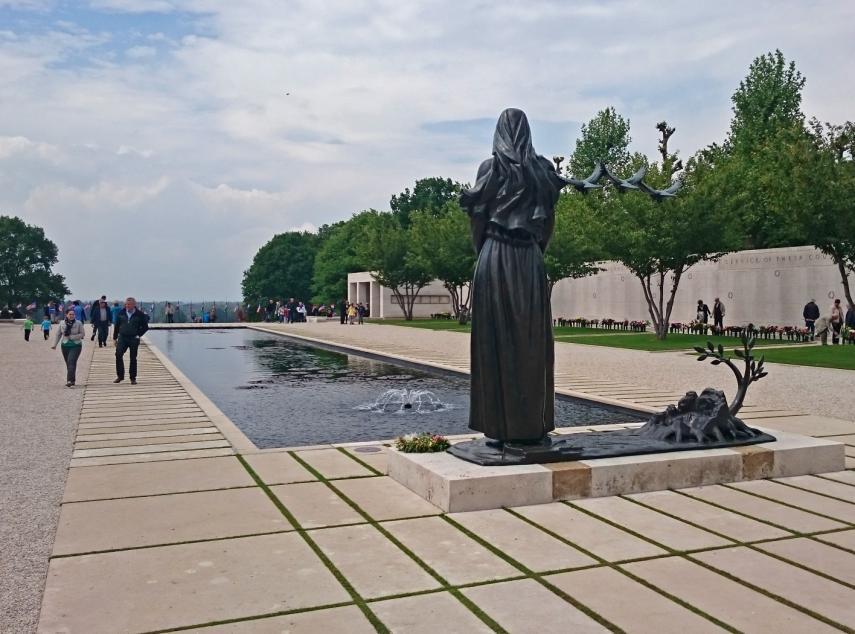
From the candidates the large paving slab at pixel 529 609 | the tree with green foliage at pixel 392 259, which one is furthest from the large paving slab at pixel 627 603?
the tree with green foliage at pixel 392 259

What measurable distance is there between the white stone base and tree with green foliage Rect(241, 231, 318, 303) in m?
79.4

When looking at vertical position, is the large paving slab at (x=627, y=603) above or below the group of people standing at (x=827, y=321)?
below

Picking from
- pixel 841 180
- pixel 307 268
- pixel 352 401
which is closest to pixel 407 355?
pixel 352 401

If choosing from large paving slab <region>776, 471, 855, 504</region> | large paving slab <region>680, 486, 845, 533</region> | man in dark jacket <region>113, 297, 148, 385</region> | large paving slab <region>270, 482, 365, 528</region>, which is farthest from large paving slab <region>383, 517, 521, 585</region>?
man in dark jacket <region>113, 297, 148, 385</region>

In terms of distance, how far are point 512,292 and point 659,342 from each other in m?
21.7

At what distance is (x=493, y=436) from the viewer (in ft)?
21.6

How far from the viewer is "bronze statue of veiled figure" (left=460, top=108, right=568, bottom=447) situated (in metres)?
6.45

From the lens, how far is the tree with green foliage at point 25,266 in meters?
65.4

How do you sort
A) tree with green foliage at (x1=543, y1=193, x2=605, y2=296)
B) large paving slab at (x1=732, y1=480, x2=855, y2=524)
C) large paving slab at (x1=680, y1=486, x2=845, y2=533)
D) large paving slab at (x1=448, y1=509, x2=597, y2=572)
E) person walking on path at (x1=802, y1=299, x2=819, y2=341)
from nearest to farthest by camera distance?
1. large paving slab at (x1=448, y1=509, x2=597, y2=572)
2. large paving slab at (x1=680, y1=486, x2=845, y2=533)
3. large paving slab at (x1=732, y1=480, x2=855, y2=524)
4. person walking on path at (x1=802, y1=299, x2=819, y2=341)
5. tree with green foliage at (x1=543, y1=193, x2=605, y2=296)

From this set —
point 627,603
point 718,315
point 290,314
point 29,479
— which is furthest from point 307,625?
point 290,314

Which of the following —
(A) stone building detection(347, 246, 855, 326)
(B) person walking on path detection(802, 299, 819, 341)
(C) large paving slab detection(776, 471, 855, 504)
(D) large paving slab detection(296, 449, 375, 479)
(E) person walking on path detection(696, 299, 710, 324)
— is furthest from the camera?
(E) person walking on path detection(696, 299, 710, 324)

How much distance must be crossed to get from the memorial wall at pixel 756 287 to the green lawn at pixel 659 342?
3.31 m

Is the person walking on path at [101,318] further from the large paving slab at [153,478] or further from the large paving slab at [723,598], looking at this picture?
the large paving slab at [723,598]

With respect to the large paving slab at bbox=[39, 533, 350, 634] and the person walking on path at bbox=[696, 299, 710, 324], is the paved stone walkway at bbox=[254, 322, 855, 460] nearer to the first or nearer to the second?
the large paving slab at bbox=[39, 533, 350, 634]
